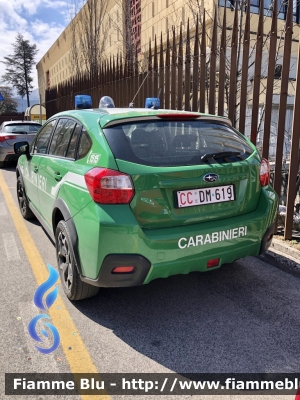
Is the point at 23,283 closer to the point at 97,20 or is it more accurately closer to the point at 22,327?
the point at 22,327

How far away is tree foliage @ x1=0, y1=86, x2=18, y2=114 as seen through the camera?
61778mm

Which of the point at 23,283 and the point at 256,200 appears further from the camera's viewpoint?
the point at 23,283

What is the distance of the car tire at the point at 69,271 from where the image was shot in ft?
9.51

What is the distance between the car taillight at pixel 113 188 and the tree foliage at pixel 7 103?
64.2 m

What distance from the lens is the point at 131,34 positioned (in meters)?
14.2

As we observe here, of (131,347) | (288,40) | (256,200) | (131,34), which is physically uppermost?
(131,34)

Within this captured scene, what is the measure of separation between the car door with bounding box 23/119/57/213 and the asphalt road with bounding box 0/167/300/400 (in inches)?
36.1

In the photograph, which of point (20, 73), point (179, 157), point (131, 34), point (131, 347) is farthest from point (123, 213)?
point (20, 73)

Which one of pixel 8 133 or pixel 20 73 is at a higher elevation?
pixel 20 73

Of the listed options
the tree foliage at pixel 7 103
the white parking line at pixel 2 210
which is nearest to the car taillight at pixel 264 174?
the white parking line at pixel 2 210

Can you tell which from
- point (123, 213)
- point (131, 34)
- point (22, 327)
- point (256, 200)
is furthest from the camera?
point (131, 34)

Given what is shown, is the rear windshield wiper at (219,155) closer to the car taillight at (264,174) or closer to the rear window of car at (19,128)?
the car taillight at (264,174)

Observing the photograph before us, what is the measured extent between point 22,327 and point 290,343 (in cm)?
201

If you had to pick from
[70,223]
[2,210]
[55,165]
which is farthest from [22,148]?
[70,223]
